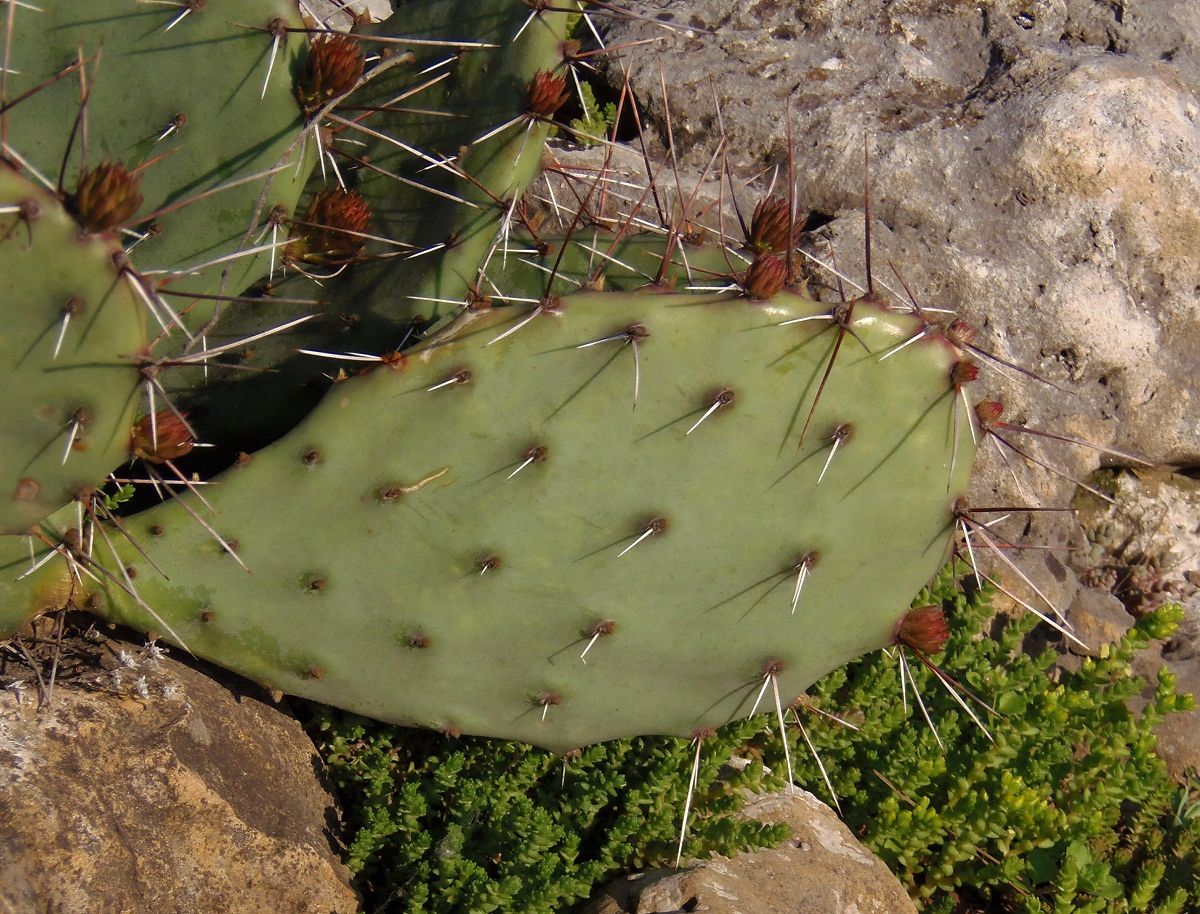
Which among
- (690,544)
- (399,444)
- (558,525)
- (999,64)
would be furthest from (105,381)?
(999,64)

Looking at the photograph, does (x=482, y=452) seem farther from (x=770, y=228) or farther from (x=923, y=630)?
(x=923, y=630)

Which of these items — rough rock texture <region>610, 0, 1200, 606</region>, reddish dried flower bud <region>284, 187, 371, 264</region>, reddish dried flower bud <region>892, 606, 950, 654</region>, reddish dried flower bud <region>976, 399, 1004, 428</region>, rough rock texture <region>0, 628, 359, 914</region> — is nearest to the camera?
rough rock texture <region>0, 628, 359, 914</region>

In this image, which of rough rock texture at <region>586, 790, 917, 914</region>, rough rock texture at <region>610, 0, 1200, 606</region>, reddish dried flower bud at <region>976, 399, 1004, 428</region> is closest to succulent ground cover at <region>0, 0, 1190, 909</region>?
reddish dried flower bud at <region>976, 399, 1004, 428</region>

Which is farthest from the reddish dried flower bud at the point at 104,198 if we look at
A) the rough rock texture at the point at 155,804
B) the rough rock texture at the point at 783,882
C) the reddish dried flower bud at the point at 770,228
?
the rough rock texture at the point at 783,882

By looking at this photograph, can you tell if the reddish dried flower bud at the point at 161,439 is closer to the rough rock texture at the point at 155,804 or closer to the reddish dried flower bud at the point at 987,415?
the rough rock texture at the point at 155,804

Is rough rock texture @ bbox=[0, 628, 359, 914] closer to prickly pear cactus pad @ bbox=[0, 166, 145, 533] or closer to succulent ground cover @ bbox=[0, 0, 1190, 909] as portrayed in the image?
succulent ground cover @ bbox=[0, 0, 1190, 909]

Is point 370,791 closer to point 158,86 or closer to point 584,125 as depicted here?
point 158,86

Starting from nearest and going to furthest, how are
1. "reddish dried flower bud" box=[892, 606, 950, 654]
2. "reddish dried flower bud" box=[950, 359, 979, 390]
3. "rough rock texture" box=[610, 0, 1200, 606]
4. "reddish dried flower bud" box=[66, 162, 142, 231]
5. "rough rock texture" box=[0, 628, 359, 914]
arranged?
"reddish dried flower bud" box=[66, 162, 142, 231] < "rough rock texture" box=[0, 628, 359, 914] < "reddish dried flower bud" box=[950, 359, 979, 390] < "reddish dried flower bud" box=[892, 606, 950, 654] < "rough rock texture" box=[610, 0, 1200, 606]
